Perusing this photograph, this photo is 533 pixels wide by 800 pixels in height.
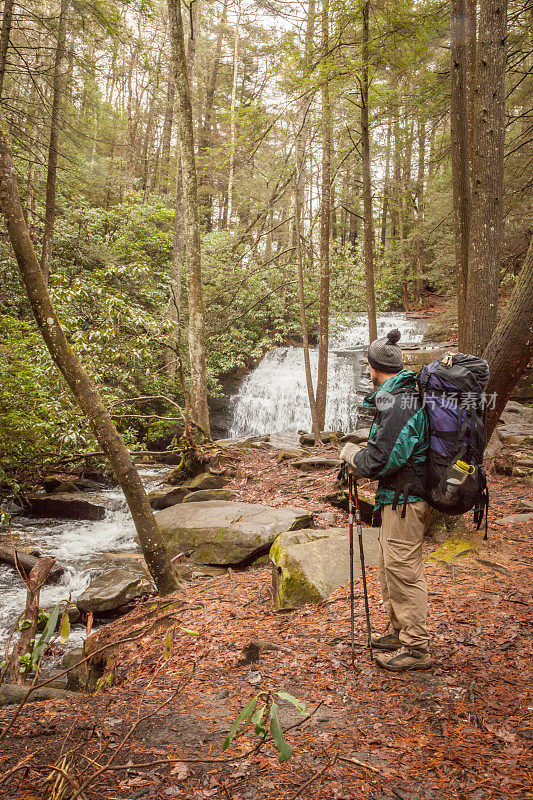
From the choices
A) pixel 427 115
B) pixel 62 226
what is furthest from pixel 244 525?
pixel 62 226

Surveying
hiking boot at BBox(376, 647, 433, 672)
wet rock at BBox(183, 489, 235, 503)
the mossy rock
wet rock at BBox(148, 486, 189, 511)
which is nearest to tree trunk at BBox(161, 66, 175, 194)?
wet rock at BBox(148, 486, 189, 511)

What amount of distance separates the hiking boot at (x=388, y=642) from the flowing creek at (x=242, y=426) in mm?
3803

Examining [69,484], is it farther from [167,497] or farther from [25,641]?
[25,641]

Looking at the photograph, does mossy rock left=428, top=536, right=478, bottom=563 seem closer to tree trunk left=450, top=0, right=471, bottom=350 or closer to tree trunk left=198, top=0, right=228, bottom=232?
tree trunk left=450, top=0, right=471, bottom=350

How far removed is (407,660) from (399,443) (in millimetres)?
1481

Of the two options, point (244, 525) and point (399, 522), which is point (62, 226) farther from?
point (399, 522)

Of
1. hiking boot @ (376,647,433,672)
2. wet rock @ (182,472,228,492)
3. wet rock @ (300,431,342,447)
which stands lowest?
wet rock @ (182,472,228,492)

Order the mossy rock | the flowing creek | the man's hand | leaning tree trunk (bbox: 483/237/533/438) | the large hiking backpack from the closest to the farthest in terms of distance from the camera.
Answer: the large hiking backpack < the man's hand < leaning tree trunk (bbox: 483/237/533/438) < the mossy rock < the flowing creek

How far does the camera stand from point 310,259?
1780 centimetres

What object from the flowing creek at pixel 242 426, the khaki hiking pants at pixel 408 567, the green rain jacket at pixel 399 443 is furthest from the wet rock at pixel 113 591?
the green rain jacket at pixel 399 443

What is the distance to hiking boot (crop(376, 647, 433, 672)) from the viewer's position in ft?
10.3

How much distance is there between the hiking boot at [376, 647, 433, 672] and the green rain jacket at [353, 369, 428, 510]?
1033 mm

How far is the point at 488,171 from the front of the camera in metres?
5.03

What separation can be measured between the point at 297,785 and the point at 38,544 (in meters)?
7.09
